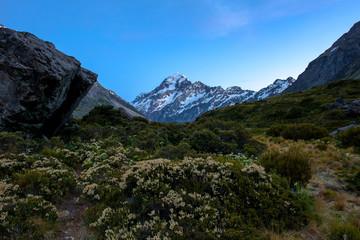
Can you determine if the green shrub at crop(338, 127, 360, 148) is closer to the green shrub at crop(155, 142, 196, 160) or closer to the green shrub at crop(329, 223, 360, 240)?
the green shrub at crop(329, 223, 360, 240)

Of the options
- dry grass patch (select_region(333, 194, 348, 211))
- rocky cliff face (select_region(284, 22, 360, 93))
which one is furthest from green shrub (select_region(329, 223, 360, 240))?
rocky cliff face (select_region(284, 22, 360, 93))

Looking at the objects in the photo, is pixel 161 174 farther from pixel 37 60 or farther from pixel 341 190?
pixel 37 60

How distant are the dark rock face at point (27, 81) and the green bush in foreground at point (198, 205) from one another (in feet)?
27.0

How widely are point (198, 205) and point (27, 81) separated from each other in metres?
10.8

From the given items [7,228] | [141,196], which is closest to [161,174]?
[141,196]

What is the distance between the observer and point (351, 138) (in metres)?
9.70

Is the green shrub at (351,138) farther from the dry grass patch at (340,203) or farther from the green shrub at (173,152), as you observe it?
the green shrub at (173,152)

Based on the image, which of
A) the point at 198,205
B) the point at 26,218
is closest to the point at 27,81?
the point at 26,218

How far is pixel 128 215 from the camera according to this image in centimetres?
377

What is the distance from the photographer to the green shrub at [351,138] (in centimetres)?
938

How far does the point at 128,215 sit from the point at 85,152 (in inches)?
259

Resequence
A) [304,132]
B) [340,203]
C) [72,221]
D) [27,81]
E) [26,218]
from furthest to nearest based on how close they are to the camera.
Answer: [304,132]
[27,81]
[340,203]
[72,221]
[26,218]

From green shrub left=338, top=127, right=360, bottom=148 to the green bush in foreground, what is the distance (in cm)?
777

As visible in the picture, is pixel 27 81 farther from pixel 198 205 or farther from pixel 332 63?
pixel 332 63
